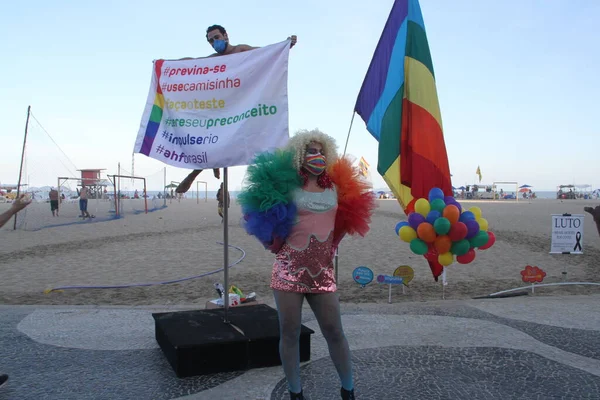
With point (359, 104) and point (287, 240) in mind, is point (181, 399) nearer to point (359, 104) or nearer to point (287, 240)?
point (287, 240)

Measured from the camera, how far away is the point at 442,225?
14.0 feet

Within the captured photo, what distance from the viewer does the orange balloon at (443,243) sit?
4371mm

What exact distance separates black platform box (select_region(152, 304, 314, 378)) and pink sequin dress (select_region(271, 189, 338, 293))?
1177 mm

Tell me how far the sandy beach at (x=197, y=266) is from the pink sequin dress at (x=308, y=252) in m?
3.88

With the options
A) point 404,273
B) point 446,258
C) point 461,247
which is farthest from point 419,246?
point 404,273

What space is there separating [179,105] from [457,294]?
17.2ft

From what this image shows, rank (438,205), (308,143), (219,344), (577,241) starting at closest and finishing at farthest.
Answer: (308,143)
(219,344)
(438,205)
(577,241)

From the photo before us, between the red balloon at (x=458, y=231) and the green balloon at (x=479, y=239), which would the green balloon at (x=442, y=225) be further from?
the green balloon at (x=479, y=239)

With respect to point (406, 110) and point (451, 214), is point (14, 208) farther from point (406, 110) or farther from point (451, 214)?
point (406, 110)

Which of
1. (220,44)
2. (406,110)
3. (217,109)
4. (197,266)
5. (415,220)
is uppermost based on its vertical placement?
(220,44)

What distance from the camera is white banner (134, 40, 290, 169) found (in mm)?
4059

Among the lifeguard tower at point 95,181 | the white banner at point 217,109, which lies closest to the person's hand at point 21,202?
the white banner at point 217,109

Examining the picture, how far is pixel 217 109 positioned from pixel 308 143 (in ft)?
4.76

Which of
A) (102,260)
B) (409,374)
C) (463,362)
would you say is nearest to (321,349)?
(409,374)
